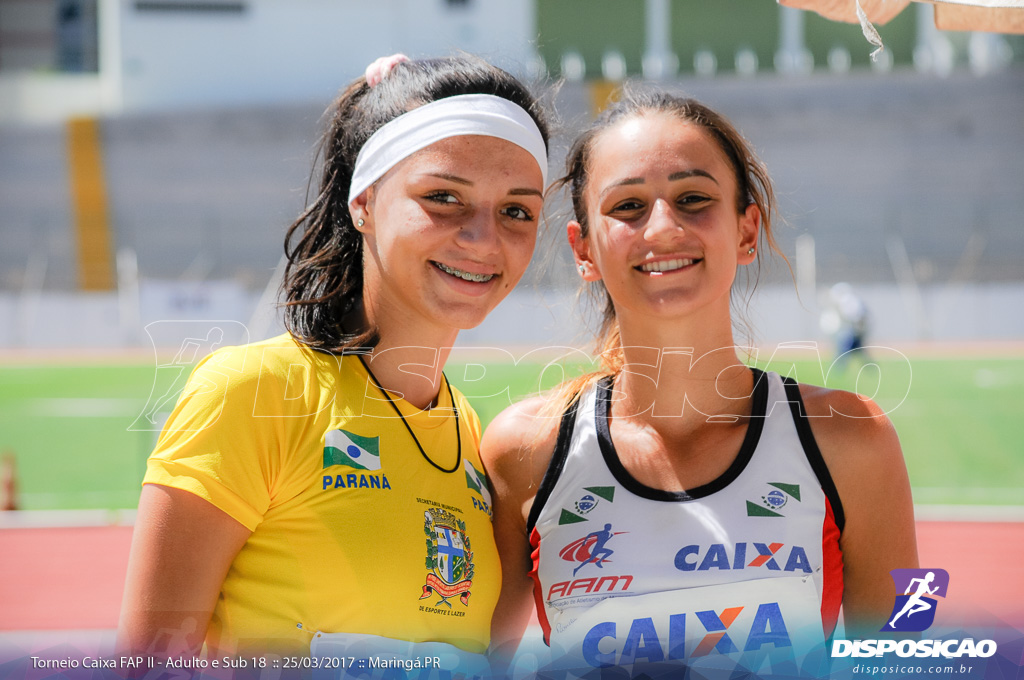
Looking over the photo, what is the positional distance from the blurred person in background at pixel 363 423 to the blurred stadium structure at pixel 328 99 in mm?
19859

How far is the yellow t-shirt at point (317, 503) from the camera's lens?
1.86m

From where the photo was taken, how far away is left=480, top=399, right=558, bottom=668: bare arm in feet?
7.36

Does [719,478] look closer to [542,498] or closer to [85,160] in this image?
[542,498]

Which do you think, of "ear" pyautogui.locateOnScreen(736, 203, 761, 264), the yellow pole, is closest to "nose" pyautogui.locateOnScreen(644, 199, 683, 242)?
"ear" pyautogui.locateOnScreen(736, 203, 761, 264)

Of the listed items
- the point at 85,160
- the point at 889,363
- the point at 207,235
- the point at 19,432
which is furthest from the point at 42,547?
the point at 85,160

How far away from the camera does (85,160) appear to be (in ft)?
90.7

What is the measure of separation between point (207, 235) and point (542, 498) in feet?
87.2

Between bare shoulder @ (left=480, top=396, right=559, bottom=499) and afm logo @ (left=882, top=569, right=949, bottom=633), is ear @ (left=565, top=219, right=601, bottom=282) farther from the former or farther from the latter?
afm logo @ (left=882, top=569, right=949, bottom=633)

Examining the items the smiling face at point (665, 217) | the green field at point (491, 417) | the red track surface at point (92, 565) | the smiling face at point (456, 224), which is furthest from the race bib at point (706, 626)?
the red track surface at point (92, 565)

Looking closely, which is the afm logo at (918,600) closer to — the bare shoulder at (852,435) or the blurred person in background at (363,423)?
the bare shoulder at (852,435)

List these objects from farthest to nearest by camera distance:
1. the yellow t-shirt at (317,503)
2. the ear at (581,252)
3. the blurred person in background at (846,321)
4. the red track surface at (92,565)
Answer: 1. the blurred person in background at (846,321)
2. the red track surface at (92,565)
3. the ear at (581,252)
4. the yellow t-shirt at (317,503)

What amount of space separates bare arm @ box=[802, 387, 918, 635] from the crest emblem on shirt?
887 mm

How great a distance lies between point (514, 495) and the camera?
Answer: 2.28 meters

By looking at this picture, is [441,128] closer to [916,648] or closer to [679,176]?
[679,176]
